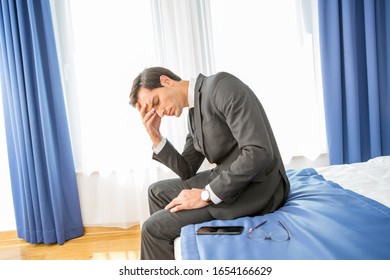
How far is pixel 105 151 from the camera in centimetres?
259

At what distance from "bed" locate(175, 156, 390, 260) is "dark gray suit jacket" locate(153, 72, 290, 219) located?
6cm

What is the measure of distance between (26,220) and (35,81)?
3.54 feet

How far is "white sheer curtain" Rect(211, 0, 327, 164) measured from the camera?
248 cm

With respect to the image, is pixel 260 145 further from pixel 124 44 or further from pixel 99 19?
pixel 99 19

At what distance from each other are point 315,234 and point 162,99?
2.80 feet

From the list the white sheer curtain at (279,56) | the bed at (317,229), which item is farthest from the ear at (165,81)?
the white sheer curtain at (279,56)

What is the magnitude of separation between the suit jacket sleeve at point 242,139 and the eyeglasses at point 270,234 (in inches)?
7.6

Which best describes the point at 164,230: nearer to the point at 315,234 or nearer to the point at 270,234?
the point at 270,234

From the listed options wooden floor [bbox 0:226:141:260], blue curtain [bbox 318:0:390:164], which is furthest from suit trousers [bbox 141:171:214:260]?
blue curtain [bbox 318:0:390:164]

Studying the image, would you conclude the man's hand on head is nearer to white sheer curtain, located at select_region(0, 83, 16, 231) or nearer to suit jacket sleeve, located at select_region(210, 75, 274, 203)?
suit jacket sleeve, located at select_region(210, 75, 274, 203)

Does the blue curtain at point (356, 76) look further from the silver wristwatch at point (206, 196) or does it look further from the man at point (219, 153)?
the silver wristwatch at point (206, 196)

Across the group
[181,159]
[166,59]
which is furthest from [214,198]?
[166,59]

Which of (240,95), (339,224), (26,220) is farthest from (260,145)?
(26,220)

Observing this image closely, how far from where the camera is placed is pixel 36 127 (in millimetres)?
2430
